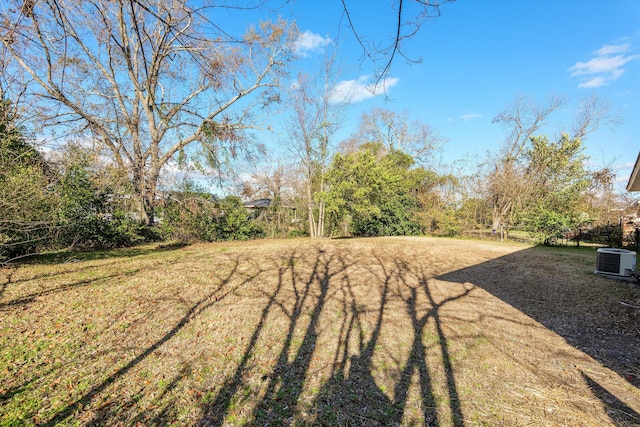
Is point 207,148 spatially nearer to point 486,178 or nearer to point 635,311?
point 635,311

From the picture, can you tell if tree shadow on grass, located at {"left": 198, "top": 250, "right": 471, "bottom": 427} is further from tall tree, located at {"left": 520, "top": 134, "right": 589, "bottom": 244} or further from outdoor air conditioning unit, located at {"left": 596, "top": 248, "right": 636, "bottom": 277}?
tall tree, located at {"left": 520, "top": 134, "right": 589, "bottom": 244}

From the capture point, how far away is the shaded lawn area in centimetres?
197

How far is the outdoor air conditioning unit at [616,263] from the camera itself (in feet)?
17.4

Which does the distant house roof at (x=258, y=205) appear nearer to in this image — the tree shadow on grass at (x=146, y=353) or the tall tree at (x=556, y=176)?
the tree shadow on grass at (x=146, y=353)

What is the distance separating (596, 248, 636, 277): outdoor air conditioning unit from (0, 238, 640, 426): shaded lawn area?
419 mm

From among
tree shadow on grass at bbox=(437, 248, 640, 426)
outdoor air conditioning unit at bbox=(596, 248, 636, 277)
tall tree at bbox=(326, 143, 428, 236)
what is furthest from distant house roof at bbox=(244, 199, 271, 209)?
outdoor air conditioning unit at bbox=(596, 248, 636, 277)

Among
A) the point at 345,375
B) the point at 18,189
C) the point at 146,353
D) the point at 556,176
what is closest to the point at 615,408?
the point at 345,375

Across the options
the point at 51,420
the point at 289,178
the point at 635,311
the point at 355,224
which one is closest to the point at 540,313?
the point at 635,311

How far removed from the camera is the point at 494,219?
14.9 meters

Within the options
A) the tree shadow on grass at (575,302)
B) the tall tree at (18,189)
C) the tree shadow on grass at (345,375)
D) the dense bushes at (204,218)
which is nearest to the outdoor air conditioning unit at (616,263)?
the tree shadow on grass at (575,302)

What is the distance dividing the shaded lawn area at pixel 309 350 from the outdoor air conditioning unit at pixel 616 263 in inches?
→ 16.5

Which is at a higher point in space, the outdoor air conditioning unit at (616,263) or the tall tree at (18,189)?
the tall tree at (18,189)

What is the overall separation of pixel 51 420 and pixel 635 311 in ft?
21.7

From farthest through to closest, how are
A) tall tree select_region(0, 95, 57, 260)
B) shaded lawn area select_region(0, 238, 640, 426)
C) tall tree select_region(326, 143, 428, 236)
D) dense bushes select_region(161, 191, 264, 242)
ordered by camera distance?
1. tall tree select_region(326, 143, 428, 236)
2. dense bushes select_region(161, 191, 264, 242)
3. tall tree select_region(0, 95, 57, 260)
4. shaded lawn area select_region(0, 238, 640, 426)
